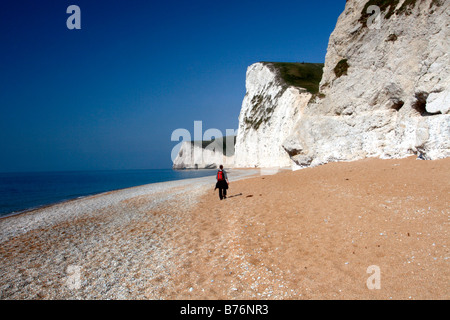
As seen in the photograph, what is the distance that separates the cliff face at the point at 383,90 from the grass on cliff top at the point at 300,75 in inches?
1012

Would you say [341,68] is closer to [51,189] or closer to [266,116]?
[266,116]

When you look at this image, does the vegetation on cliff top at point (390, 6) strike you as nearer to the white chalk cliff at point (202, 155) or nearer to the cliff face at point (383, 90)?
the cliff face at point (383, 90)

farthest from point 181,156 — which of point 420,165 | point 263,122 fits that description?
point 420,165

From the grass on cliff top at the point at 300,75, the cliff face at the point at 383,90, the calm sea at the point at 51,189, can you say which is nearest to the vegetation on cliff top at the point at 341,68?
the cliff face at the point at 383,90

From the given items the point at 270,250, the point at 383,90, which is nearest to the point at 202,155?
the point at 383,90

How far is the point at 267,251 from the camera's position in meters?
7.00

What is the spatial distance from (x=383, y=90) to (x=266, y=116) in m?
36.8

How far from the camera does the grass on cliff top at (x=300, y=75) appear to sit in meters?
50.3

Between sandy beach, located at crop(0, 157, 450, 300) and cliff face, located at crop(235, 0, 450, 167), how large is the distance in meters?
4.00

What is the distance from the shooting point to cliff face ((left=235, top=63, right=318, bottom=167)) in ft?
150

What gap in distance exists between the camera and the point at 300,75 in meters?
56.4
